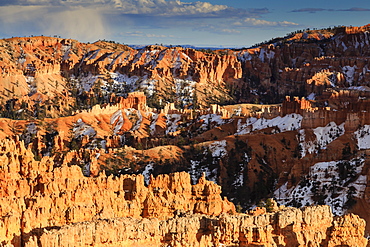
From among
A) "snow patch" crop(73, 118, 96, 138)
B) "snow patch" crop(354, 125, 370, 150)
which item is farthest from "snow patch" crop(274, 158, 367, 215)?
"snow patch" crop(73, 118, 96, 138)

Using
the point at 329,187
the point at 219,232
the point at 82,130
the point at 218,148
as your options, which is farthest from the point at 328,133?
the point at 219,232

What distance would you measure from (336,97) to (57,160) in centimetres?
8220

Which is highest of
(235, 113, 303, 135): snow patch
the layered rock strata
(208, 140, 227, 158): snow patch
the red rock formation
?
(235, 113, 303, 135): snow patch

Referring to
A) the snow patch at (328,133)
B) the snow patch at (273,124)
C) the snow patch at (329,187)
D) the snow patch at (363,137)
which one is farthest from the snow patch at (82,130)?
the snow patch at (329,187)

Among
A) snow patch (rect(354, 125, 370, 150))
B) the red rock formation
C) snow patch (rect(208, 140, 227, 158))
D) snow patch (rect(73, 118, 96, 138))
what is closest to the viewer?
the red rock formation

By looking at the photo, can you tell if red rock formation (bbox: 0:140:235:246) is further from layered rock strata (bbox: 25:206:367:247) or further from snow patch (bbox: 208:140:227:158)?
snow patch (bbox: 208:140:227:158)

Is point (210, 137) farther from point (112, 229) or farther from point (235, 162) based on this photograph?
point (112, 229)

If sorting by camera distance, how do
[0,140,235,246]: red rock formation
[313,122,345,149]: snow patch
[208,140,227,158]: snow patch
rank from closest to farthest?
[0,140,235,246]: red rock formation
[208,140,227,158]: snow patch
[313,122,345,149]: snow patch

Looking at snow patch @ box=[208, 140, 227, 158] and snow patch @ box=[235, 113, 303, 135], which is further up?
snow patch @ box=[235, 113, 303, 135]

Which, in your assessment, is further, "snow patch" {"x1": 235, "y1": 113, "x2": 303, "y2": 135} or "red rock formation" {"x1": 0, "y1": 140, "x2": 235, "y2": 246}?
"snow patch" {"x1": 235, "y1": 113, "x2": 303, "y2": 135}

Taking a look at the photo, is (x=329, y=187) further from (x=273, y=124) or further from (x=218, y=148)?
(x=273, y=124)

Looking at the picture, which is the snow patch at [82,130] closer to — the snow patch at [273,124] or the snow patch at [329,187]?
the snow patch at [273,124]

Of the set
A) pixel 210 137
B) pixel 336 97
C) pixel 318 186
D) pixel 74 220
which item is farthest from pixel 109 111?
pixel 74 220

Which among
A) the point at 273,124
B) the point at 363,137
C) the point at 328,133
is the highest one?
the point at 273,124
